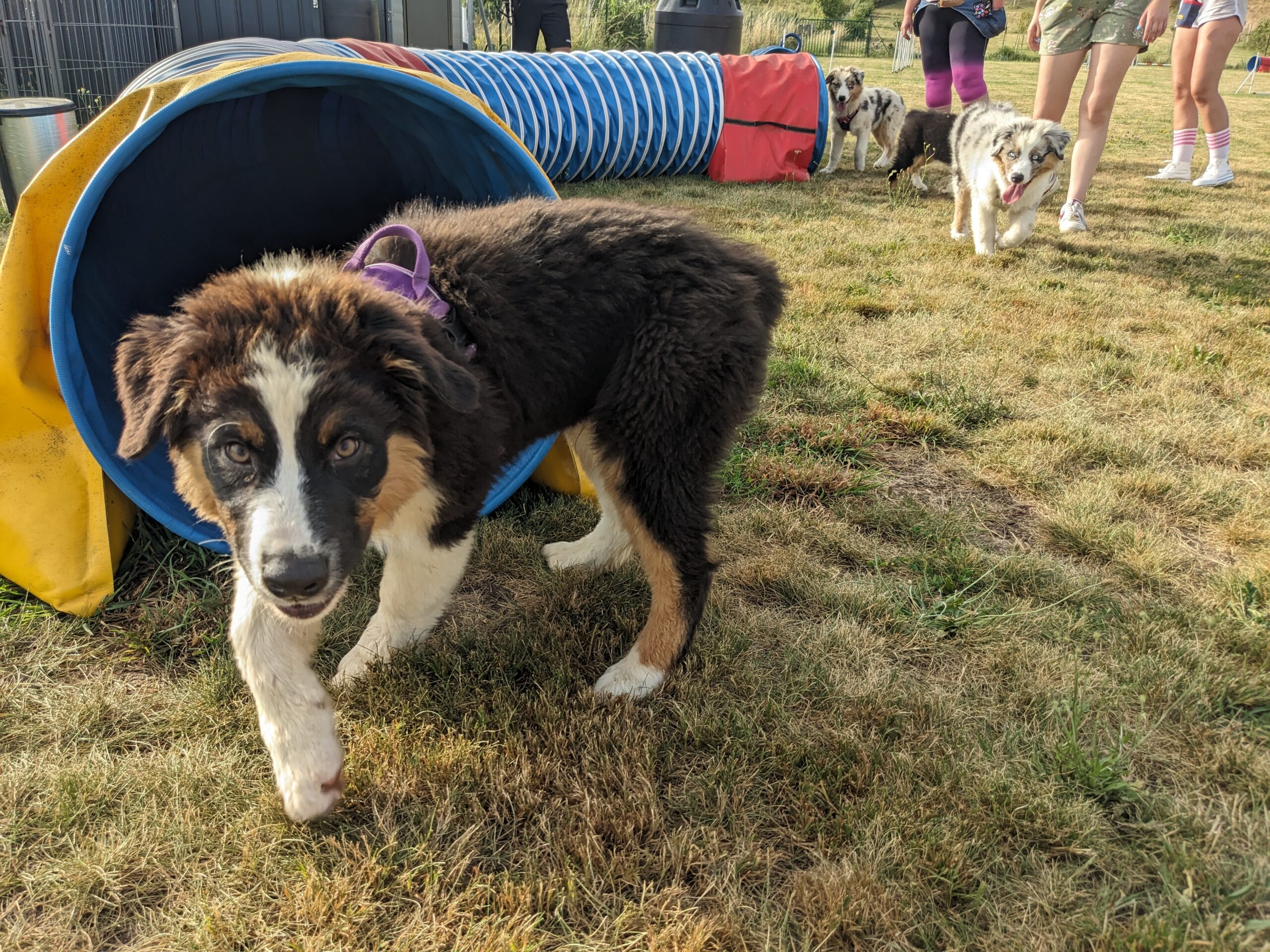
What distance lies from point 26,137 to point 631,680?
612cm

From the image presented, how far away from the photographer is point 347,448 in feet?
Result: 5.81

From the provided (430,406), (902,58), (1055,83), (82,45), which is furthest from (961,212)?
(902,58)

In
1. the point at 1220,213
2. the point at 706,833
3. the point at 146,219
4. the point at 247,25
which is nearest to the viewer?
the point at 706,833

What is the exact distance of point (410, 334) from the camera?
69.6 inches

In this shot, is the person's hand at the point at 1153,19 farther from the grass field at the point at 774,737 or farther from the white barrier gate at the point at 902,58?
the white barrier gate at the point at 902,58

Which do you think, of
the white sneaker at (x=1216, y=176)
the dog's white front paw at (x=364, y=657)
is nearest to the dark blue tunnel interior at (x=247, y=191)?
the dog's white front paw at (x=364, y=657)

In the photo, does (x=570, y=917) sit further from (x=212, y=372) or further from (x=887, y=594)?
(x=887, y=594)

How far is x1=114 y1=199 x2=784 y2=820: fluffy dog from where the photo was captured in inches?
67.6

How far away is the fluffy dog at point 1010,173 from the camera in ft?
21.0

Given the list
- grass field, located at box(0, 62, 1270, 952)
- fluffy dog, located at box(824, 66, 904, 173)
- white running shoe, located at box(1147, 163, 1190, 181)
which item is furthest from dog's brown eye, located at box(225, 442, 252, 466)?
white running shoe, located at box(1147, 163, 1190, 181)

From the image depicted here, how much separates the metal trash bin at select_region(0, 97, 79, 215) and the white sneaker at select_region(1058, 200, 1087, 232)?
7.63 metres

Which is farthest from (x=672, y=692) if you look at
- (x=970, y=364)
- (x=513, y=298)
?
(x=970, y=364)

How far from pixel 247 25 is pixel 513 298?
1105cm

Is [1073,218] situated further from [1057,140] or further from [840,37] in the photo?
[840,37]
